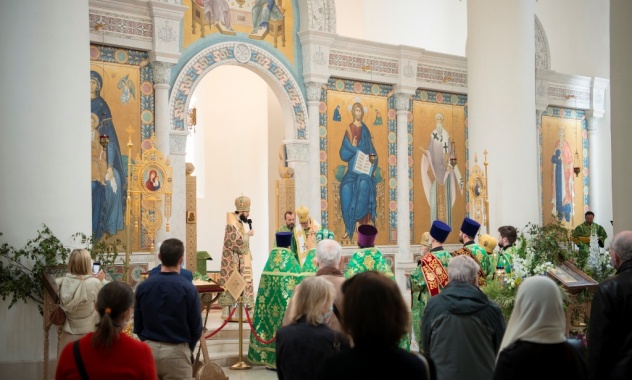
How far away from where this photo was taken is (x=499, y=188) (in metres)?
14.1

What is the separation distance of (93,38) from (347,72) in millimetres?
5158

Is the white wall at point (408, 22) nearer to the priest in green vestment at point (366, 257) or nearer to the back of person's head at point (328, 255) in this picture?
the priest in green vestment at point (366, 257)

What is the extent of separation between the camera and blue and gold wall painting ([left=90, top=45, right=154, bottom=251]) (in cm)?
1229

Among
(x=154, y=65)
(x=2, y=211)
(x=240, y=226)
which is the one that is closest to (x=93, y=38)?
(x=154, y=65)

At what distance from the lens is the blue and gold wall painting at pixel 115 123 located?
40.3 ft

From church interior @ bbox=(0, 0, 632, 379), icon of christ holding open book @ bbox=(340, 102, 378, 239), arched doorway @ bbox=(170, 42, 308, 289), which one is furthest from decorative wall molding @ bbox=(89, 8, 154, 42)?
arched doorway @ bbox=(170, 42, 308, 289)

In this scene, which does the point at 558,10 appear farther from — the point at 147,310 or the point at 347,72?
the point at 147,310

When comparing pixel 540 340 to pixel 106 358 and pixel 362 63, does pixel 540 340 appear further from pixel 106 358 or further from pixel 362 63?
pixel 362 63

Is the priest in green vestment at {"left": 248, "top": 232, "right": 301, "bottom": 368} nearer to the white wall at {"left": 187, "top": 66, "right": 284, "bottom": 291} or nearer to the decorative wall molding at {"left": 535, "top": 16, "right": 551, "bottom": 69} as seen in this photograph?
the white wall at {"left": 187, "top": 66, "right": 284, "bottom": 291}

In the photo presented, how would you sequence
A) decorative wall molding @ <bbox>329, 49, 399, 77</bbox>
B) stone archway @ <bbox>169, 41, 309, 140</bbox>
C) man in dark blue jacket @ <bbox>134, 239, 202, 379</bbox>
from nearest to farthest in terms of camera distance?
1. man in dark blue jacket @ <bbox>134, 239, 202, 379</bbox>
2. stone archway @ <bbox>169, 41, 309, 140</bbox>
3. decorative wall molding @ <bbox>329, 49, 399, 77</bbox>

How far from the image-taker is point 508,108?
14.0 m

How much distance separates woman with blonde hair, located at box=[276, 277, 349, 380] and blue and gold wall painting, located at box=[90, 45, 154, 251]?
26.3ft

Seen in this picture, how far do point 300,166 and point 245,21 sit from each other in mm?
2737

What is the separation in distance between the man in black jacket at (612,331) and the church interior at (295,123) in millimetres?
1123
